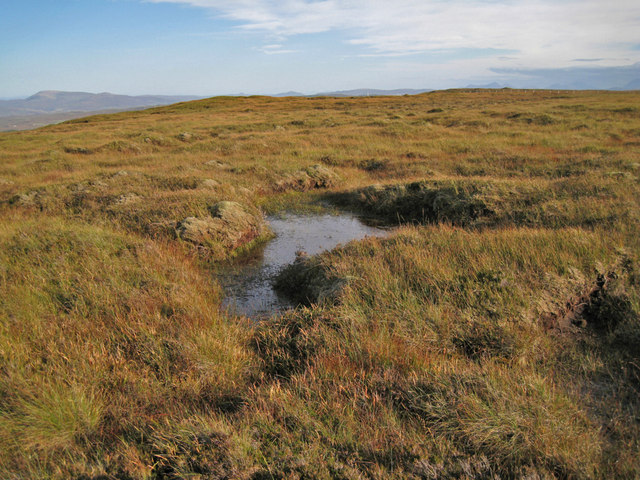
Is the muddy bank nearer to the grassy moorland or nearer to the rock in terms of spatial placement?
the grassy moorland

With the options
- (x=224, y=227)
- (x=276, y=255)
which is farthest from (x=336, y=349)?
(x=224, y=227)

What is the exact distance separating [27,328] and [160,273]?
2091 mm

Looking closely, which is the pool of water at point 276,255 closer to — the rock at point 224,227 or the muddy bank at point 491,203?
the rock at point 224,227

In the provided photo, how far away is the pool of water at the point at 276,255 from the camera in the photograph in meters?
6.17

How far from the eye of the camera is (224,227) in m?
8.63

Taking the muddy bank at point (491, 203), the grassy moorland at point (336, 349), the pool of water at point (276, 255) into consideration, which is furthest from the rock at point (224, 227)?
the muddy bank at point (491, 203)

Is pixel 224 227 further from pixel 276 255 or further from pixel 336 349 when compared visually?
pixel 336 349

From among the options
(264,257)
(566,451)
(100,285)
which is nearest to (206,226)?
(264,257)

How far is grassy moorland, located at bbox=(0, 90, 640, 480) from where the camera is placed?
8.32 feet

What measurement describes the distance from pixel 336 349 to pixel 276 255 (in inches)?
188

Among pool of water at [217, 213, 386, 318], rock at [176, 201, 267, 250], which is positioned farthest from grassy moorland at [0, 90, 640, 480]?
pool of water at [217, 213, 386, 318]

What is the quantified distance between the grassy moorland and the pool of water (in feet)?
1.42

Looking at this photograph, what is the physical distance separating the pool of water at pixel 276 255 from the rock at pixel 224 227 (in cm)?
54

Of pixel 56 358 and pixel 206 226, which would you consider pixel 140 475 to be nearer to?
pixel 56 358
